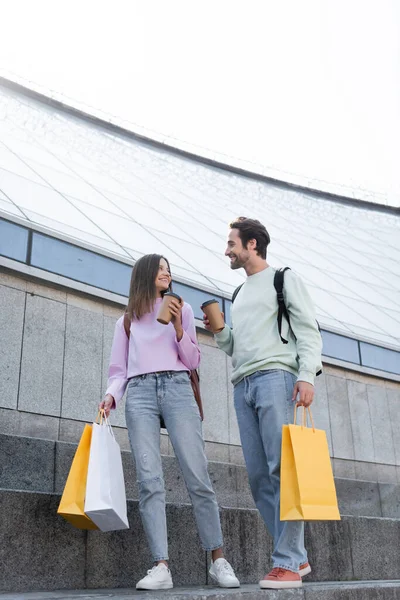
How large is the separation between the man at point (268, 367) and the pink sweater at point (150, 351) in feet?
0.59

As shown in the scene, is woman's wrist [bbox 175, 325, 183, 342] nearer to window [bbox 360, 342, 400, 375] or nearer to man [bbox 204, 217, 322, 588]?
man [bbox 204, 217, 322, 588]

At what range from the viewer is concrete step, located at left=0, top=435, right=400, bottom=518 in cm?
516

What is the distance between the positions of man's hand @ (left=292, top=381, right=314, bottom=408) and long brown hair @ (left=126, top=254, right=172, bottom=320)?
965 millimetres

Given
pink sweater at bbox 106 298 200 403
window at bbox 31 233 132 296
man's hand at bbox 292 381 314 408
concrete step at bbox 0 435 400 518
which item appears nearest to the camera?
man's hand at bbox 292 381 314 408

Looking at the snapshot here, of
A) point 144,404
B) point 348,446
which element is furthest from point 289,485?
point 348,446

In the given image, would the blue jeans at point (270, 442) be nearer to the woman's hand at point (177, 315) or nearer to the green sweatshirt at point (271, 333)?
the green sweatshirt at point (271, 333)

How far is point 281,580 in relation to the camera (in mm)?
3566

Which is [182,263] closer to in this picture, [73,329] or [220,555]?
[73,329]

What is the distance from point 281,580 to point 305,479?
518 mm

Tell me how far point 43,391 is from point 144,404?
2635mm

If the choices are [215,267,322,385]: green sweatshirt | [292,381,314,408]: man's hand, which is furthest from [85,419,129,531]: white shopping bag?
[292,381,314,408]: man's hand

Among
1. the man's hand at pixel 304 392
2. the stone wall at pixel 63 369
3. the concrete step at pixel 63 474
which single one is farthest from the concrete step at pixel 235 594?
the stone wall at pixel 63 369

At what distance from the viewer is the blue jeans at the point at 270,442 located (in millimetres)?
3674

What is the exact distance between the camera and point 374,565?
18.4ft
